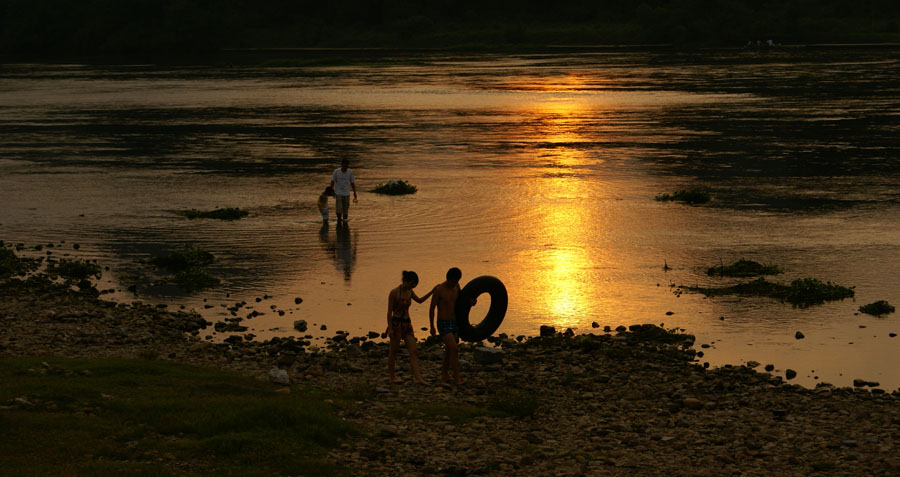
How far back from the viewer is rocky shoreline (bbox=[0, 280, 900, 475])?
13.7 m

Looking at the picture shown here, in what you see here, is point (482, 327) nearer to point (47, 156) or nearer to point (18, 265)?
point (18, 265)

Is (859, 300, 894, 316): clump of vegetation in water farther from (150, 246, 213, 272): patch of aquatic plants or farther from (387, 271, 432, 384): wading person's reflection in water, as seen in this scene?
(150, 246, 213, 272): patch of aquatic plants

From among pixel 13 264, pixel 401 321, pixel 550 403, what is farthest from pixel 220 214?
pixel 550 403

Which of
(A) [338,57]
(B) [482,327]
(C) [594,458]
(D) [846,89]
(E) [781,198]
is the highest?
(A) [338,57]

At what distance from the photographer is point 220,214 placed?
3222 centimetres

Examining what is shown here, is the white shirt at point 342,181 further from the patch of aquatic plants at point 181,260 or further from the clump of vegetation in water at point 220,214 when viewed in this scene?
the patch of aquatic plants at point 181,260

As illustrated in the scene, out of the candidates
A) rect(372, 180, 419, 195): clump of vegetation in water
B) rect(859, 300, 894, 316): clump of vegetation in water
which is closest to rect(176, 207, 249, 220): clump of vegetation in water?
rect(372, 180, 419, 195): clump of vegetation in water

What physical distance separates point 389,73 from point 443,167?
65953mm

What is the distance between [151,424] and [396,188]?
21912mm

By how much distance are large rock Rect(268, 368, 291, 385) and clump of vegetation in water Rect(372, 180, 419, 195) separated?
1909 centimetres

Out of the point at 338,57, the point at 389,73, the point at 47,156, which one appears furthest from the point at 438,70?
the point at 47,156

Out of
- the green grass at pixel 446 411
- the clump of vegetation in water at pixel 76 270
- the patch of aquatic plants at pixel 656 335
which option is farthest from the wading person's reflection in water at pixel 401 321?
the clump of vegetation in water at pixel 76 270

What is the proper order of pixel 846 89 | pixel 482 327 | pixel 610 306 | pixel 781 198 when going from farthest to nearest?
pixel 846 89 → pixel 781 198 → pixel 610 306 → pixel 482 327

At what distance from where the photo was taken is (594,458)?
45.2 ft
